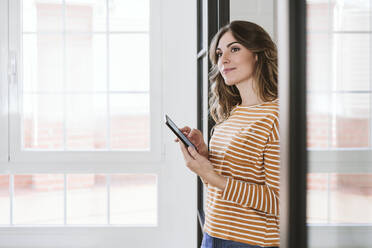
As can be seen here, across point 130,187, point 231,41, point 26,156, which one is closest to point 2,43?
point 26,156

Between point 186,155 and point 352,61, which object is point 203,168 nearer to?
point 186,155

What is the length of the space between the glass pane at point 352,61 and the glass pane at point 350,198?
9 centimetres

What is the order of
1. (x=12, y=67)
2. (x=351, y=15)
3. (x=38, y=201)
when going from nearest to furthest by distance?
1. (x=351, y=15)
2. (x=12, y=67)
3. (x=38, y=201)

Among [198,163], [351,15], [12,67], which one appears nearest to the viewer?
[351,15]

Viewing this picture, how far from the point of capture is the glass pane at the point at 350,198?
34cm

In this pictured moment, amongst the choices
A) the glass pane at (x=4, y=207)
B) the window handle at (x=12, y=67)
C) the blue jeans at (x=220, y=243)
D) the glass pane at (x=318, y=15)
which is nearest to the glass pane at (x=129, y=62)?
the window handle at (x=12, y=67)

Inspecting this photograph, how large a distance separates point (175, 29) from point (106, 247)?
53.3 inches

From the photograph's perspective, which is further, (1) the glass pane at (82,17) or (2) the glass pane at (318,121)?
(1) the glass pane at (82,17)

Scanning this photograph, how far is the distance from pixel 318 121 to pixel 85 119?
5.98 ft

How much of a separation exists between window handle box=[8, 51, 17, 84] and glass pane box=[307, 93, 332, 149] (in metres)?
1.98

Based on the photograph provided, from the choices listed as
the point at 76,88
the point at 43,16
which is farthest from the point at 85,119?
the point at 43,16

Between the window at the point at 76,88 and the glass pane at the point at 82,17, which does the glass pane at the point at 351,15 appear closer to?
the window at the point at 76,88

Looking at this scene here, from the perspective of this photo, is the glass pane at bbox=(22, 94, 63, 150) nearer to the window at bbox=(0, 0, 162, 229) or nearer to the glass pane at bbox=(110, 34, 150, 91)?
the window at bbox=(0, 0, 162, 229)

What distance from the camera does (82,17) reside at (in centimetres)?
206
